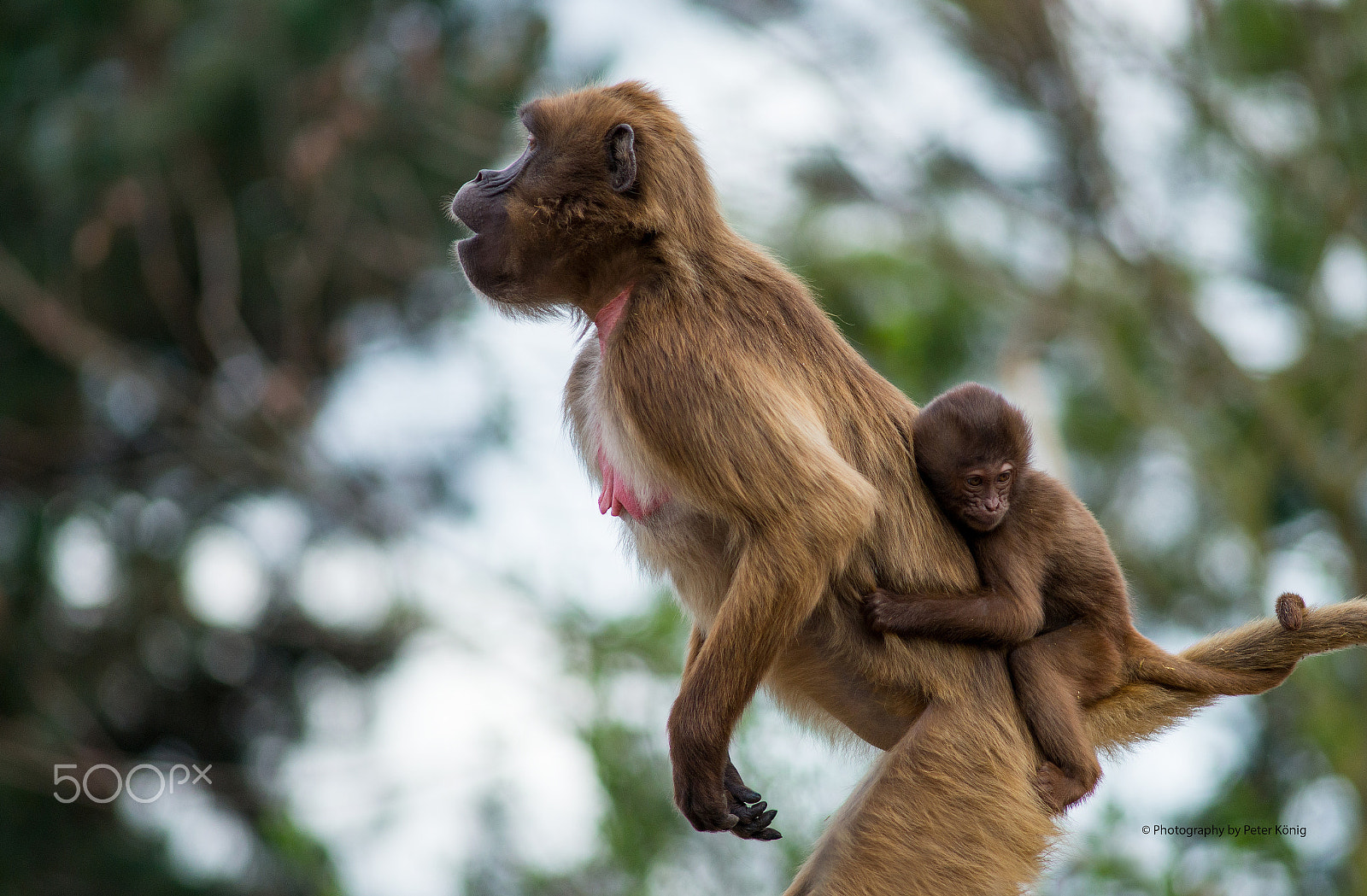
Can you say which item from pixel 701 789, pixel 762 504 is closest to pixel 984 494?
pixel 762 504

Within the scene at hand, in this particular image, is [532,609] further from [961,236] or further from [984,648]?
[984,648]

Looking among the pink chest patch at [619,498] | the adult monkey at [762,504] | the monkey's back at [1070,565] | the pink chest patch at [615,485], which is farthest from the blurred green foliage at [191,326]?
the monkey's back at [1070,565]

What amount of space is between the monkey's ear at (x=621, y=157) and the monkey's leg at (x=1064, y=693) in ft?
6.19

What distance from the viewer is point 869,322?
12.4m

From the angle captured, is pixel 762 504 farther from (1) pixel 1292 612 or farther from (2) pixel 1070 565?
(1) pixel 1292 612

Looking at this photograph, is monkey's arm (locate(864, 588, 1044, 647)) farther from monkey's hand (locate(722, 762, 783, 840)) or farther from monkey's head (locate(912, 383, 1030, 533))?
monkey's hand (locate(722, 762, 783, 840))

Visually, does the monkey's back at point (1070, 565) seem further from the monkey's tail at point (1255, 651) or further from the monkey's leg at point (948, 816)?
the monkey's leg at point (948, 816)

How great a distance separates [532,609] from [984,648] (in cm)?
959

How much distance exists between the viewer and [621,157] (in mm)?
3922

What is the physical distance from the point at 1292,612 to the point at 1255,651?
0.58 feet

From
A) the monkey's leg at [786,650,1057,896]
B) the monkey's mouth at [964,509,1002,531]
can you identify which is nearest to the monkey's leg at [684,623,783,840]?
the monkey's leg at [786,650,1057,896]

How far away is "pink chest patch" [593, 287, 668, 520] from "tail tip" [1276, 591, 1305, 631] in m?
1.91

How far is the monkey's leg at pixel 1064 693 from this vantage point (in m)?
3.75

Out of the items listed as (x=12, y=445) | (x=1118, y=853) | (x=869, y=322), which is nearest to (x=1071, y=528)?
(x=1118, y=853)
